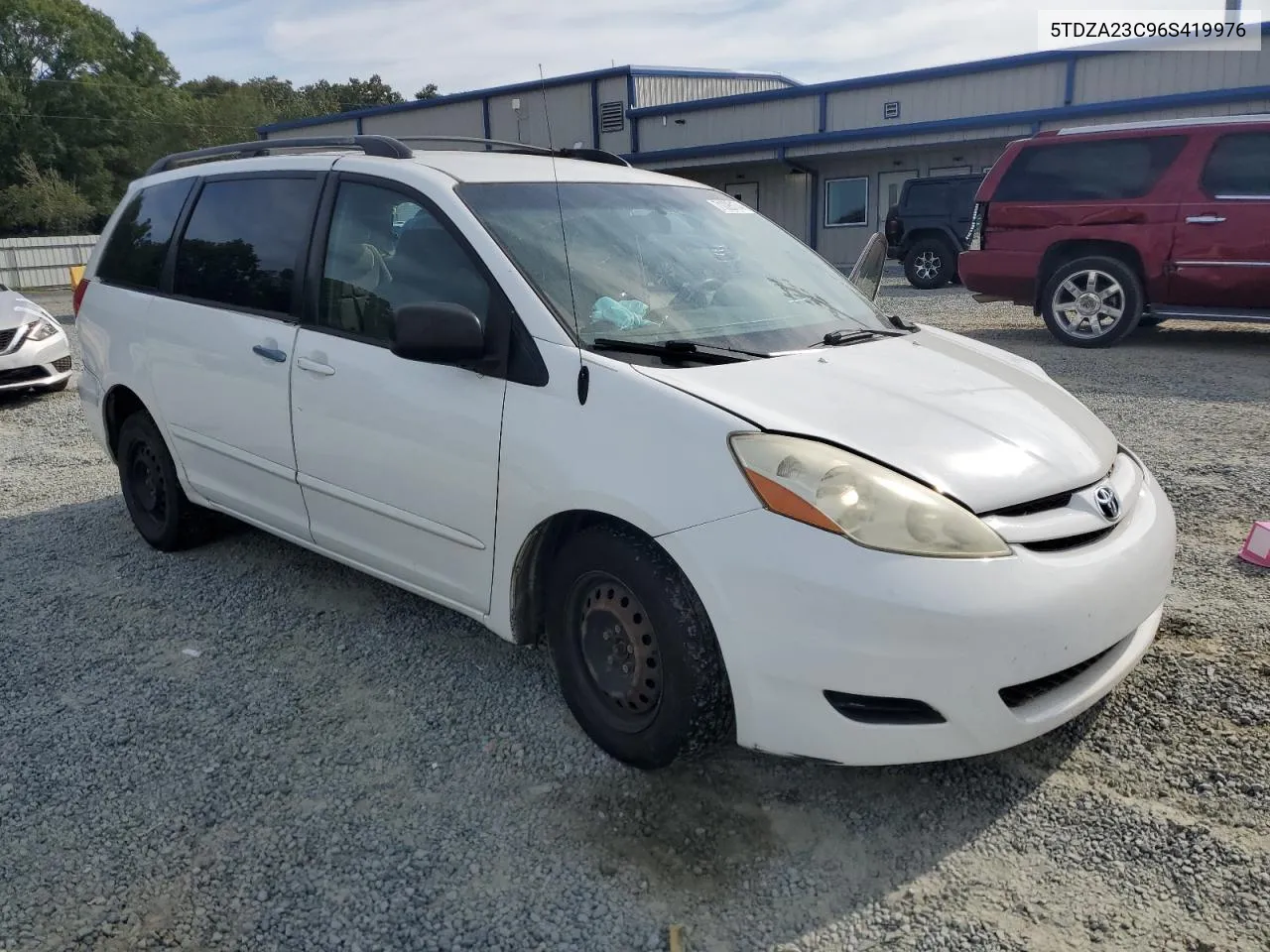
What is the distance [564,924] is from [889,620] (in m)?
1.03

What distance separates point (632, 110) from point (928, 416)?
28.5 metres

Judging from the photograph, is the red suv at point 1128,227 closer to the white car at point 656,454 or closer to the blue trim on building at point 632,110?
the white car at point 656,454

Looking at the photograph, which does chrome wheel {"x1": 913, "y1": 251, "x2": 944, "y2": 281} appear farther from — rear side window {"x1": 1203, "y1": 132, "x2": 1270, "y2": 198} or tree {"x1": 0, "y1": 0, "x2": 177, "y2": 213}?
tree {"x1": 0, "y1": 0, "x2": 177, "y2": 213}

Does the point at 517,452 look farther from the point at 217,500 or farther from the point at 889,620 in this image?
the point at 217,500

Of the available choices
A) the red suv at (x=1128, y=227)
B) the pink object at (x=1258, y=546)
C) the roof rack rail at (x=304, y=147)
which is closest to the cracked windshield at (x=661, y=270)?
the roof rack rail at (x=304, y=147)

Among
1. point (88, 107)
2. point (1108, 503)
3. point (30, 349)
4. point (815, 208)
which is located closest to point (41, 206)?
point (88, 107)

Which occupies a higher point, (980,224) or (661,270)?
(980,224)

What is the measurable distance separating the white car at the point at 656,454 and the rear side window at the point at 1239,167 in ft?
22.1

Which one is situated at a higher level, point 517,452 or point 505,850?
point 517,452

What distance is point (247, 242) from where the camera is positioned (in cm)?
412

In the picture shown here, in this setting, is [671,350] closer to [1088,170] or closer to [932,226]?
[1088,170]

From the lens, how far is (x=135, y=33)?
5969cm

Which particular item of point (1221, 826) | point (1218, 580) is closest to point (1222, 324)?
point (1218, 580)

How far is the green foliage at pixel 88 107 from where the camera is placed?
51219 mm
